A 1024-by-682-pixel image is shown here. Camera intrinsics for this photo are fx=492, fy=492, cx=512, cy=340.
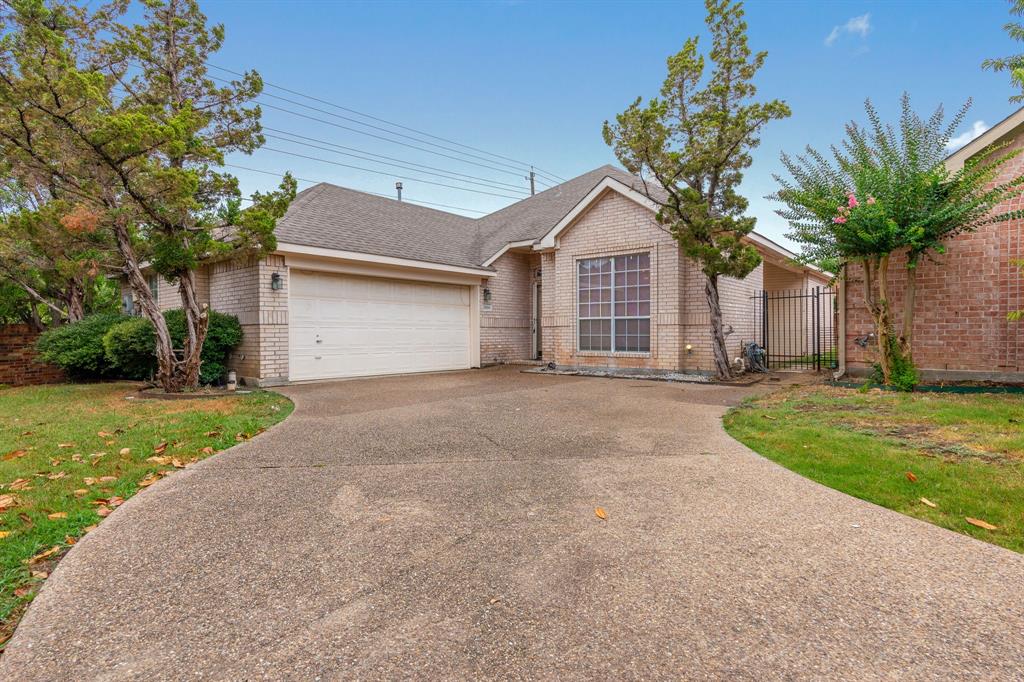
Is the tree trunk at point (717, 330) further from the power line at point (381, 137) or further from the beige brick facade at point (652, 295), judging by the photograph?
the power line at point (381, 137)

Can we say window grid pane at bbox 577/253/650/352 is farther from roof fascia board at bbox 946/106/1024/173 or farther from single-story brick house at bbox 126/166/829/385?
roof fascia board at bbox 946/106/1024/173

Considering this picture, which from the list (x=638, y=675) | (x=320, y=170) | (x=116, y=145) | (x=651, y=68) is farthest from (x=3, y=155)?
(x=320, y=170)

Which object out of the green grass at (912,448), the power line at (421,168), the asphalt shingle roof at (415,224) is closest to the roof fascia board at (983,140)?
the green grass at (912,448)

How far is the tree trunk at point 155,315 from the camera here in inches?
325

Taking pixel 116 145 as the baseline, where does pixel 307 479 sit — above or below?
below

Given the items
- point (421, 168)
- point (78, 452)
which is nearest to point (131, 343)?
point (78, 452)

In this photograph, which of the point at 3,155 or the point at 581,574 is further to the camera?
the point at 3,155

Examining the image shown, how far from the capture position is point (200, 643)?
73.5 inches

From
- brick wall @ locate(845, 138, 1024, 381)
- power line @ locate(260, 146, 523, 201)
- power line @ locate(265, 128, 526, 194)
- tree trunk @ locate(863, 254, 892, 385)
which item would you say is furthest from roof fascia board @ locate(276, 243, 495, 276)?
power line @ locate(265, 128, 526, 194)

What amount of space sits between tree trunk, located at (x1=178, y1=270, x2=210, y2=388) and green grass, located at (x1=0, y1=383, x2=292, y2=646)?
3.25 feet

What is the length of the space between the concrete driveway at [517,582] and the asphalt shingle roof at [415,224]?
7722 mm

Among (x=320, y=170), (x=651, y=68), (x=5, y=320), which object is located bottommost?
(x=5, y=320)

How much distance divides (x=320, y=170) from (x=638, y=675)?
26142mm

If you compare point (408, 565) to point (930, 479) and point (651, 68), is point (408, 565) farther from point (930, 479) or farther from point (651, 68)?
point (651, 68)
